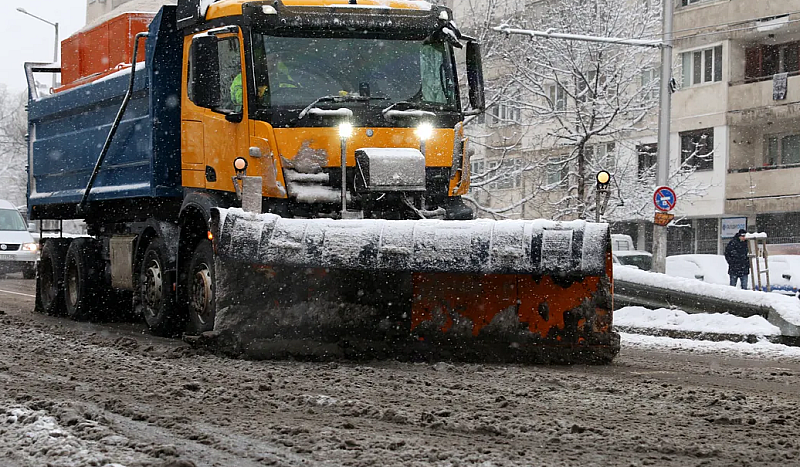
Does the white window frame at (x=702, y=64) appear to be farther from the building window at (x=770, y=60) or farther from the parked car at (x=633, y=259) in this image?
the parked car at (x=633, y=259)

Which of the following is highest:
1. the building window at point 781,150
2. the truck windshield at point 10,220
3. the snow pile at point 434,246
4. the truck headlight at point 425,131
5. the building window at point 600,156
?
the building window at point 781,150

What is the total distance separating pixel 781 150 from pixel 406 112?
28503 mm

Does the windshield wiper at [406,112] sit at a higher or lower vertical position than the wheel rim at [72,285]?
higher

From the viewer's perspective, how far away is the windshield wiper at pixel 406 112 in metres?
9.85

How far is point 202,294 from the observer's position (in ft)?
32.7

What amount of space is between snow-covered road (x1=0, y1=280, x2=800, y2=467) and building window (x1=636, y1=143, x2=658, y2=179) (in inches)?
817

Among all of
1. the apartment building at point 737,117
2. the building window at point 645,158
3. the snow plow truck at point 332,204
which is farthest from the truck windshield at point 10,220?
the apartment building at point 737,117

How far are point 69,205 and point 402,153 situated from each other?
5.45 meters

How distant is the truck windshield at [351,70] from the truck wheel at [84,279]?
4.70m

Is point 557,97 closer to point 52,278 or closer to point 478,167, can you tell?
point 478,167

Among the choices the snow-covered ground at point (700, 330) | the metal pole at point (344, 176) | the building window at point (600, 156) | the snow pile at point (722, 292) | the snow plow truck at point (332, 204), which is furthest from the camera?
the building window at point (600, 156)

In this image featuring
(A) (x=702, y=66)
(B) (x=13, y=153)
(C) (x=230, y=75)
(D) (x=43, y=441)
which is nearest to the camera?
(D) (x=43, y=441)

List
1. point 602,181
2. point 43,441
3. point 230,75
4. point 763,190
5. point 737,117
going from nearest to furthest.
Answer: point 43,441 < point 602,181 < point 230,75 < point 763,190 < point 737,117

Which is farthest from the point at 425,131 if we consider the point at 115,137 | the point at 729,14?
the point at 729,14
